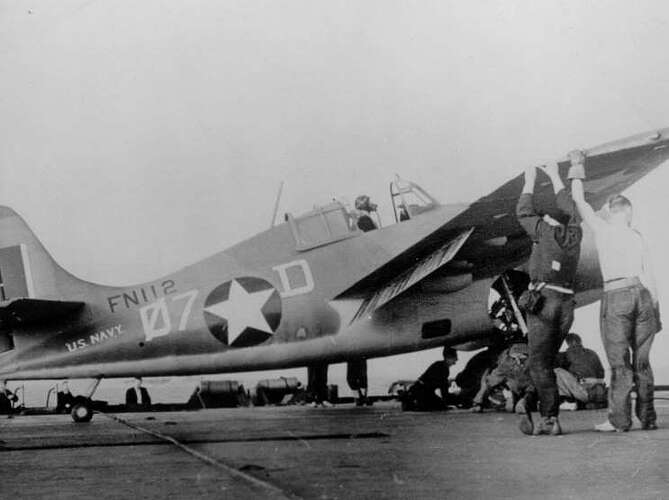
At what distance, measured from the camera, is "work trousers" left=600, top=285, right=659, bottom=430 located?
5543 mm

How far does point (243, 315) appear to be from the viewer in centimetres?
958

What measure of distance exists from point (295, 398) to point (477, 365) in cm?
443

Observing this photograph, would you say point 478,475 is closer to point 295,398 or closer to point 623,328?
point 623,328

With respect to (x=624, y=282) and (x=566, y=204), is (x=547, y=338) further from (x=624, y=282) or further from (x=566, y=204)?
(x=566, y=204)

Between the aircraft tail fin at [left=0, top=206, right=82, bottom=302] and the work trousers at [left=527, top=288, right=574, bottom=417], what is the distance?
6.54m

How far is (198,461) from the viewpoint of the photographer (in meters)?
4.05

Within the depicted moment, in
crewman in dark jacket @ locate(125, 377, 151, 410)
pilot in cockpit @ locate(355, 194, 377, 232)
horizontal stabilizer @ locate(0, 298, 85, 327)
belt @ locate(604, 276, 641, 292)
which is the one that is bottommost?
crewman in dark jacket @ locate(125, 377, 151, 410)

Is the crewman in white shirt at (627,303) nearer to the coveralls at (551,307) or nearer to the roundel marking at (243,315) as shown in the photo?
the coveralls at (551,307)

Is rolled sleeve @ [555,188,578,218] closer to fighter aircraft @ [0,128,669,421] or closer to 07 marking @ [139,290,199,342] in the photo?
fighter aircraft @ [0,128,669,421]

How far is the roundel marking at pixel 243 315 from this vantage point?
958 cm

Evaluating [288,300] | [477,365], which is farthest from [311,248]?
[477,365]

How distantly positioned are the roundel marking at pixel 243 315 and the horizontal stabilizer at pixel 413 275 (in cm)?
103

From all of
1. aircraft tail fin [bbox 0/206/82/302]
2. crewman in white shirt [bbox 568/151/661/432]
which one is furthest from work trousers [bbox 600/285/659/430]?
aircraft tail fin [bbox 0/206/82/302]

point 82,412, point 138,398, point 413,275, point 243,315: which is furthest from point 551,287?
point 138,398
